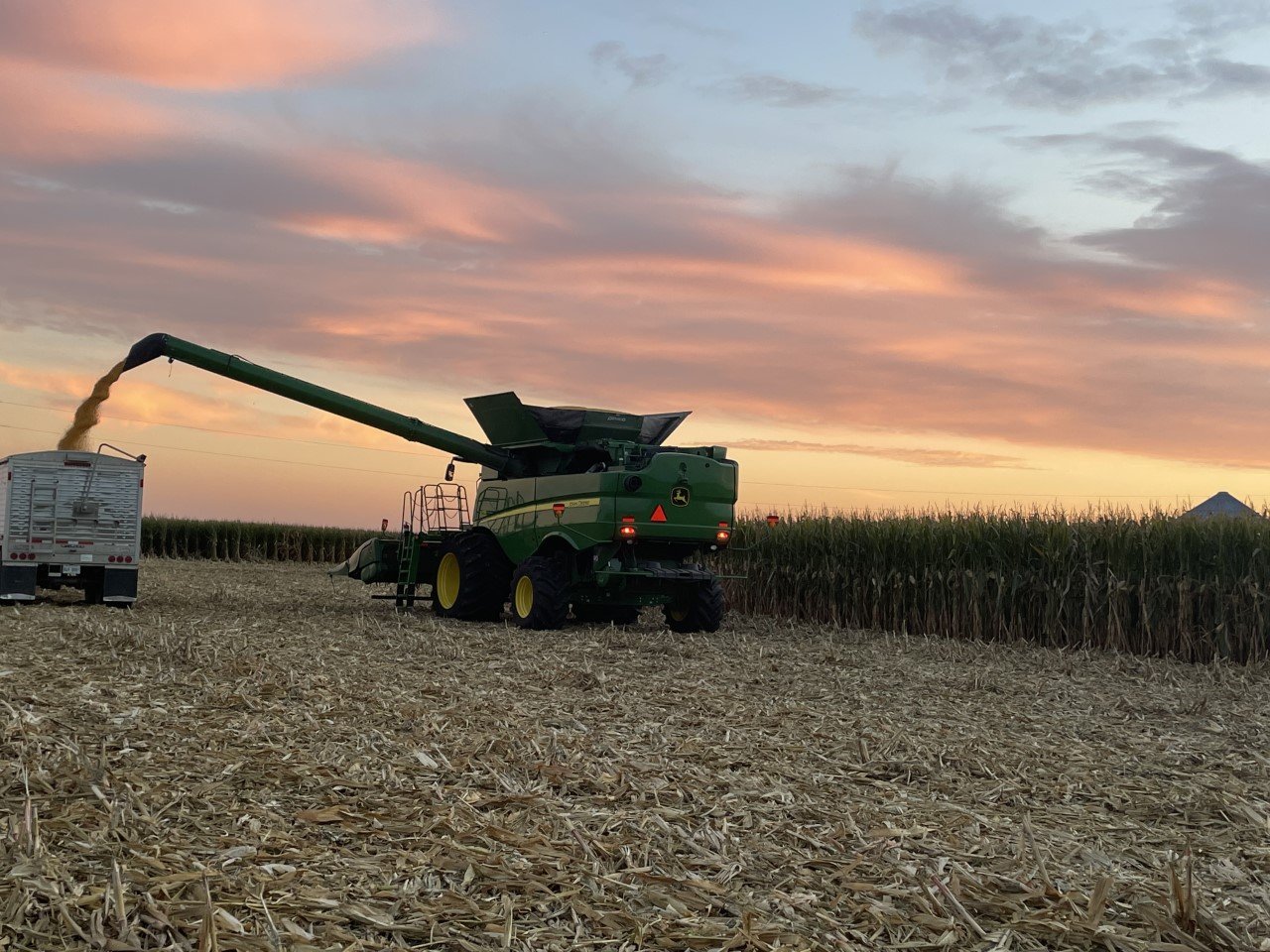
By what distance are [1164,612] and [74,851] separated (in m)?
16.1

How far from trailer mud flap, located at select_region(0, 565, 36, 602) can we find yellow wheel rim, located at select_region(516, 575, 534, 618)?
842 centimetres

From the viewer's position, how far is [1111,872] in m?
6.09

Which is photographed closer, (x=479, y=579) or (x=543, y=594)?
(x=543, y=594)

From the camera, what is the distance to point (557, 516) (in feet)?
57.9

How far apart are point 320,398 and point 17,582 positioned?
5939 mm

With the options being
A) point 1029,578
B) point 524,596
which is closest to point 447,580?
point 524,596

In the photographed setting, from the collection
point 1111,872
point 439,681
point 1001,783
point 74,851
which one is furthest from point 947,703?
point 74,851

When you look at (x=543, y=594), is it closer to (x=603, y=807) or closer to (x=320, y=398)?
(x=320, y=398)

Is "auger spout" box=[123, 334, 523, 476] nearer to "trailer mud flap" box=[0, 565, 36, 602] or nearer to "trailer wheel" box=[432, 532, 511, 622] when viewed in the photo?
"trailer wheel" box=[432, 532, 511, 622]

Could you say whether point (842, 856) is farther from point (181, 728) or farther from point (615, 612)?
point (615, 612)

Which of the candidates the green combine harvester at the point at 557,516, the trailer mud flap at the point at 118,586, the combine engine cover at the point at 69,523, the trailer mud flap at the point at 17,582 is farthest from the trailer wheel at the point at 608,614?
the trailer mud flap at the point at 17,582

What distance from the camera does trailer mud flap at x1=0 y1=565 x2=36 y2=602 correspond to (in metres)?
19.5

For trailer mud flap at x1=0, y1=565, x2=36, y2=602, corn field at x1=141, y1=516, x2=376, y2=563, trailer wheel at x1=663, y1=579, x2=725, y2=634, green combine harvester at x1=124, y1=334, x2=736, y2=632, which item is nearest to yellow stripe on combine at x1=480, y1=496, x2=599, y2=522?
green combine harvester at x1=124, y1=334, x2=736, y2=632

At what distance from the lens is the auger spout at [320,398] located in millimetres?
19078
